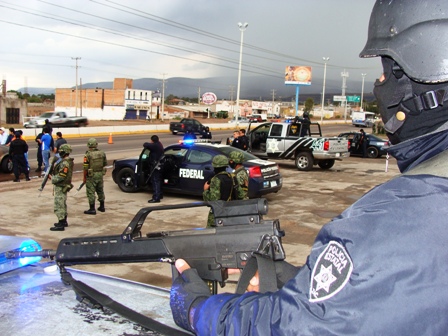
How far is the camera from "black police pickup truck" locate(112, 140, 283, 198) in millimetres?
10906

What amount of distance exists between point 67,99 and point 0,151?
91.0 metres

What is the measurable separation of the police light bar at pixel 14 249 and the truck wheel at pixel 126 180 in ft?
30.4

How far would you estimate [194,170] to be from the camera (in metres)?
11.2

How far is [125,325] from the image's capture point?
2004mm

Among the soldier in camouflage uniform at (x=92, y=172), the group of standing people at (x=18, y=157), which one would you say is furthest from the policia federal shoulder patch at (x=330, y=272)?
the group of standing people at (x=18, y=157)

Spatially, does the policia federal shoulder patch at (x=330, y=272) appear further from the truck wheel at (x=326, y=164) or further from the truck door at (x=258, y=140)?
the truck door at (x=258, y=140)

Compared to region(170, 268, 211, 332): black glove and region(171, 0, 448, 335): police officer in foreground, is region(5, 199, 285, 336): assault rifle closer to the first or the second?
region(170, 268, 211, 332): black glove

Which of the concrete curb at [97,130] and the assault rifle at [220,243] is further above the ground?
the assault rifle at [220,243]

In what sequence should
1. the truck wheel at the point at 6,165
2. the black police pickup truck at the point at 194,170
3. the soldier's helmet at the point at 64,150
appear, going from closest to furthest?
1. the soldier's helmet at the point at 64,150
2. the black police pickup truck at the point at 194,170
3. the truck wheel at the point at 6,165

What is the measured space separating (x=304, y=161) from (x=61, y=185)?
36.3 ft

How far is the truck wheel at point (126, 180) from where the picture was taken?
478 inches

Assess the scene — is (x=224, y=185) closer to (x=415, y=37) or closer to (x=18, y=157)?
(x=415, y=37)

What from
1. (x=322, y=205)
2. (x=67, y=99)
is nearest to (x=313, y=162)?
(x=322, y=205)

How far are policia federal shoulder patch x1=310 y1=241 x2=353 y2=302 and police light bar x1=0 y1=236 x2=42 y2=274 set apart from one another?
2031 millimetres
